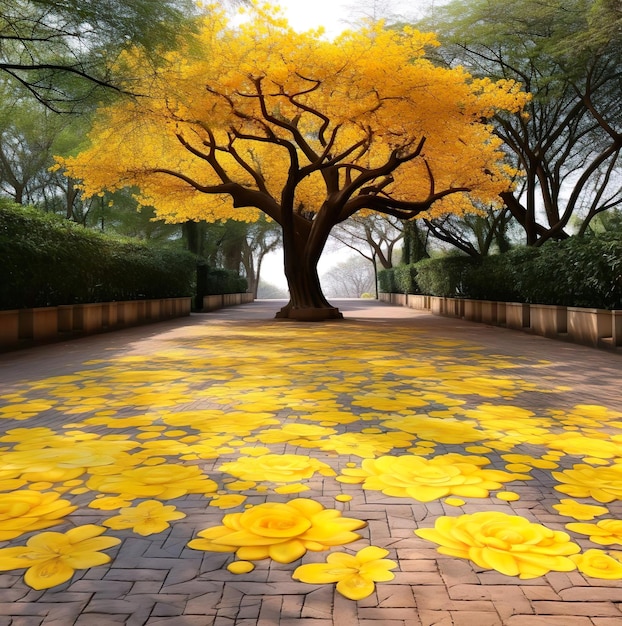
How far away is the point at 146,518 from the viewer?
101 inches

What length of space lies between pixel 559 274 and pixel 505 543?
996 centimetres

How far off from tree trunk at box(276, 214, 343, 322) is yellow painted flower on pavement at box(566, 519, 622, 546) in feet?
53.2

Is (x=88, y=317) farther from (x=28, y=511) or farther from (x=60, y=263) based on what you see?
(x=28, y=511)

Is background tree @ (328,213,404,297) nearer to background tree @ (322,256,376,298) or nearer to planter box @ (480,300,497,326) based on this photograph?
planter box @ (480,300,497,326)

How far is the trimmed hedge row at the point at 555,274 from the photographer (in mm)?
9453

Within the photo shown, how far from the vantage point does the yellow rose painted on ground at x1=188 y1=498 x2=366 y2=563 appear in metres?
2.28

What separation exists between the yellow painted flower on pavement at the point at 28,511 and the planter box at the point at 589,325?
9003 millimetres

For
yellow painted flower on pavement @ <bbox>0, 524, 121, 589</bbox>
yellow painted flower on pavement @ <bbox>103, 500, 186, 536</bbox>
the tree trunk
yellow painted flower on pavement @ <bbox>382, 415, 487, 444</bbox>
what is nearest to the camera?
yellow painted flower on pavement @ <bbox>0, 524, 121, 589</bbox>

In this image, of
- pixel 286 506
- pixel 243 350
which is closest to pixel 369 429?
pixel 286 506

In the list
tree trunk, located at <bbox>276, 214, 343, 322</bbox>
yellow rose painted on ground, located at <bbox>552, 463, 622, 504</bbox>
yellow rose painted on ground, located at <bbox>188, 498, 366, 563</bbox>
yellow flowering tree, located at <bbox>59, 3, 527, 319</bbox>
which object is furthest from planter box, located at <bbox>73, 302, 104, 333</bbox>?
yellow rose painted on ground, located at <bbox>552, 463, 622, 504</bbox>

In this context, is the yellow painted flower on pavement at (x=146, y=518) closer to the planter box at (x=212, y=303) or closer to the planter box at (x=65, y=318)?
the planter box at (x=65, y=318)

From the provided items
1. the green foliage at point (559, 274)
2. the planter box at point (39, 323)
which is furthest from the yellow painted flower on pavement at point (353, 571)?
the planter box at point (39, 323)

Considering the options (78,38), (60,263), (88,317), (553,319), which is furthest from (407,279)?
(78,38)

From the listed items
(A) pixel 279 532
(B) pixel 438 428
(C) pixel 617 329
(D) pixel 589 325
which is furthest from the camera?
(D) pixel 589 325
